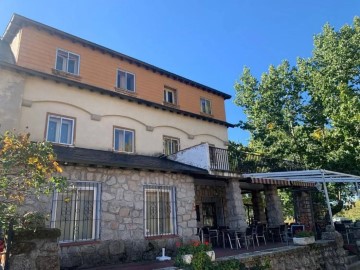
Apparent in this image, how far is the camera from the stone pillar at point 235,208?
1353 cm

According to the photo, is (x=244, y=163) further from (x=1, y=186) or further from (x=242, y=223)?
(x=1, y=186)

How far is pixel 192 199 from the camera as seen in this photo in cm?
1263

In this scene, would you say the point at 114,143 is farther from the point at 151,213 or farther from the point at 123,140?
the point at 151,213

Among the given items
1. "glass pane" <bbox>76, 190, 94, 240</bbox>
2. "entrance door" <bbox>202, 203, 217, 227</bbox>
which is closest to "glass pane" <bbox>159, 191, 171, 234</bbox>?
"glass pane" <bbox>76, 190, 94, 240</bbox>

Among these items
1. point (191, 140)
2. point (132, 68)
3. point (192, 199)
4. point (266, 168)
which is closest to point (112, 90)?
point (132, 68)

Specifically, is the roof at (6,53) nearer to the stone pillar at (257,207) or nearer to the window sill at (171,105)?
the window sill at (171,105)

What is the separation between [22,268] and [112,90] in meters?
11.1

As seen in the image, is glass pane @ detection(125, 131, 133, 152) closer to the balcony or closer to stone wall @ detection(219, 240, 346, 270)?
the balcony

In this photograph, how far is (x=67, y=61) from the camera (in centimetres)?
1416

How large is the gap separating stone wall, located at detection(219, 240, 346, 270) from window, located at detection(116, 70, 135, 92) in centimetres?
1088

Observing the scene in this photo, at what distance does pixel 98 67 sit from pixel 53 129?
443 cm

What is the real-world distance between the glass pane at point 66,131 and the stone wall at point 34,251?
7.54 m

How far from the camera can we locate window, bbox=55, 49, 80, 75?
13.9 m

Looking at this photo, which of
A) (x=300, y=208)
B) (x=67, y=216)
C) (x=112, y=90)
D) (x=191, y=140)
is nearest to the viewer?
(x=67, y=216)
